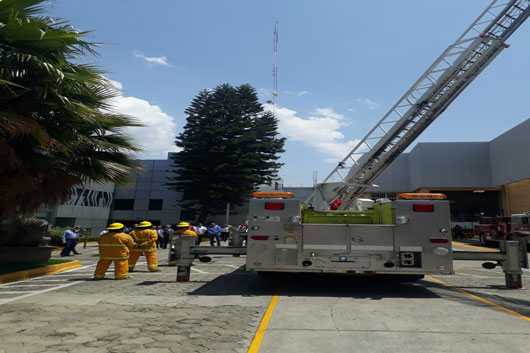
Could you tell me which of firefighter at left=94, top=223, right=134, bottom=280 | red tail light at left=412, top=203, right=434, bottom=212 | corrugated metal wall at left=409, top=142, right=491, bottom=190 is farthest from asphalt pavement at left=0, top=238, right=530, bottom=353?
corrugated metal wall at left=409, top=142, right=491, bottom=190

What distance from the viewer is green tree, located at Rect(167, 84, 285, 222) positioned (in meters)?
37.6

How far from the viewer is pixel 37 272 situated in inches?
384

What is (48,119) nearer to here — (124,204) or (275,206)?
(275,206)

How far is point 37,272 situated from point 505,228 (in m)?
Result: 24.6

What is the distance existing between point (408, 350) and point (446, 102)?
38.5 feet

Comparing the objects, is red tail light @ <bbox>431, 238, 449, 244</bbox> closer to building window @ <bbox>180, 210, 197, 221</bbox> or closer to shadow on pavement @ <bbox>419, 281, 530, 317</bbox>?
shadow on pavement @ <bbox>419, 281, 530, 317</bbox>

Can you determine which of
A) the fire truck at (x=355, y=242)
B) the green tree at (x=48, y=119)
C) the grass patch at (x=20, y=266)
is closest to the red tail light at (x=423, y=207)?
the fire truck at (x=355, y=242)

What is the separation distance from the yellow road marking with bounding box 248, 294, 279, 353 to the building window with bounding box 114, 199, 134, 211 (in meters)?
40.4

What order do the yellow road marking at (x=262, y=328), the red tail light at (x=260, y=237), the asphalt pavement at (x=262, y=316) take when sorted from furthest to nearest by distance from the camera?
the red tail light at (x=260, y=237) → the asphalt pavement at (x=262, y=316) → the yellow road marking at (x=262, y=328)

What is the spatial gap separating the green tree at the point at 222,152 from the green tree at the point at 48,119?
2745 cm

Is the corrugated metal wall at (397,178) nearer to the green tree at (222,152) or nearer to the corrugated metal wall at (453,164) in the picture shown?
the corrugated metal wall at (453,164)

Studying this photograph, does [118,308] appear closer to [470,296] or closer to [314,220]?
[314,220]

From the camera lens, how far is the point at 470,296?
689cm

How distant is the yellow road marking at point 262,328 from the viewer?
3852mm
